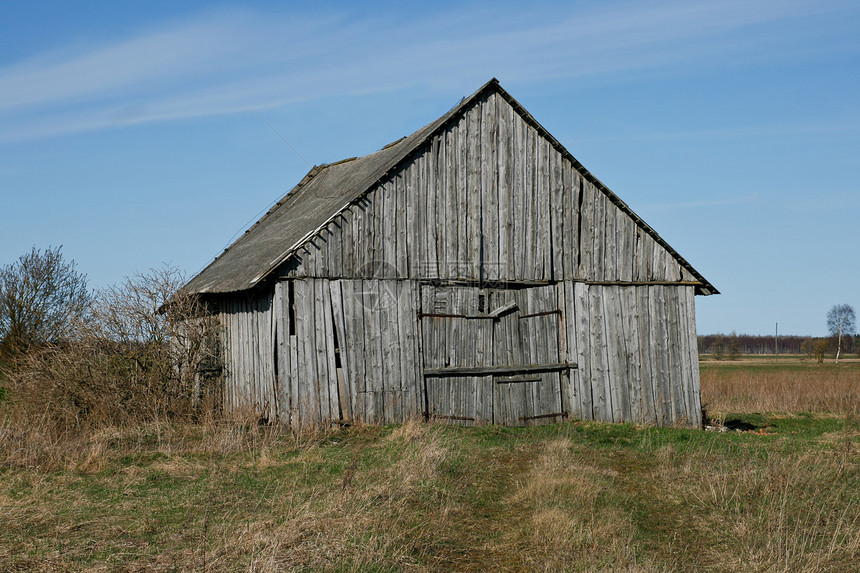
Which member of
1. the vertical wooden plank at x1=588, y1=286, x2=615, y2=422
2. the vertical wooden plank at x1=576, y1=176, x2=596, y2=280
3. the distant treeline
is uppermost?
the vertical wooden plank at x1=576, y1=176, x2=596, y2=280

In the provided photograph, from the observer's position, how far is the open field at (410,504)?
6.30m

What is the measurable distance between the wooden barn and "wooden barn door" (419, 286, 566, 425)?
0.03 m

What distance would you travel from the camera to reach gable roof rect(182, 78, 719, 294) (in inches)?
554

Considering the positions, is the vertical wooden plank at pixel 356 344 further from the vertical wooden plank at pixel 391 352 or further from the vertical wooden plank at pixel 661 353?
the vertical wooden plank at pixel 661 353

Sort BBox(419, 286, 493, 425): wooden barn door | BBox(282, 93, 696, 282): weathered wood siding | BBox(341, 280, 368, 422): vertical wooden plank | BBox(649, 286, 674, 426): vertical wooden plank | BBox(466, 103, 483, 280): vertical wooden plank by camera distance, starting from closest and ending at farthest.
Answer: BBox(341, 280, 368, 422): vertical wooden plank < BBox(282, 93, 696, 282): weathered wood siding < BBox(419, 286, 493, 425): wooden barn door < BBox(466, 103, 483, 280): vertical wooden plank < BBox(649, 286, 674, 426): vertical wooden plank

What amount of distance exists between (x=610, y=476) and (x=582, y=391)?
6.00 m

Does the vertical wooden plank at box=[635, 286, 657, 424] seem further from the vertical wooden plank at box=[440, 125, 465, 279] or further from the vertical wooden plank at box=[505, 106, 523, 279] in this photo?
the vertical wooden plank at box=[440, 125, 465, 279]

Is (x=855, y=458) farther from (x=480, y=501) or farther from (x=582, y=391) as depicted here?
(x=480, y=501)

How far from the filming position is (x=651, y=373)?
Answer: 1611cm

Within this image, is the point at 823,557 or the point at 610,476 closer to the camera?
the point at 823,557

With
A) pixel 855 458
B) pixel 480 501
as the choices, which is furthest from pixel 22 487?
pixel 855 458

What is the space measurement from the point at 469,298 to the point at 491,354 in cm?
121

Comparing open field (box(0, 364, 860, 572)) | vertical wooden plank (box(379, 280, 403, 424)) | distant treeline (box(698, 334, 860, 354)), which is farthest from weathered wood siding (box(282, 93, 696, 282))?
distant treeline (box(698, 334, 860, 354))

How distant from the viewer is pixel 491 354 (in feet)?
49.6
